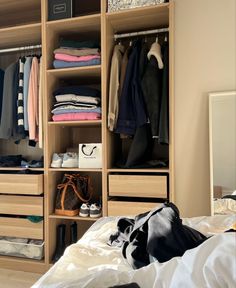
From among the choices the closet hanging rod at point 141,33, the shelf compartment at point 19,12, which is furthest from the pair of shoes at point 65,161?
the shelf compartment at point 19,12

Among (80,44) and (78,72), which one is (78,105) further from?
(80,44)

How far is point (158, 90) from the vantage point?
1953mm

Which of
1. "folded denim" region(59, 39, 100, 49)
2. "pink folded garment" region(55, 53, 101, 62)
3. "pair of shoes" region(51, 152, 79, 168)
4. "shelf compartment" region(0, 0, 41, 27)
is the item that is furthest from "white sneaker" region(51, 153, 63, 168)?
"shelf compartment" region(0, 0, 41, 27)

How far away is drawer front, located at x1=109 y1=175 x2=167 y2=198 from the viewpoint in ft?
6.25

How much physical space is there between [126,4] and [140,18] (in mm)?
152

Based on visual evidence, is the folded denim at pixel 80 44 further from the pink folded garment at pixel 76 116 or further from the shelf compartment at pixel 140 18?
the pink folded garment at pixel 76 116

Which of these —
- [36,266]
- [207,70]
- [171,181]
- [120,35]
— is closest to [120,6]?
[120,35]

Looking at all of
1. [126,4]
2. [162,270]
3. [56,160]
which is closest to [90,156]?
[56,160]

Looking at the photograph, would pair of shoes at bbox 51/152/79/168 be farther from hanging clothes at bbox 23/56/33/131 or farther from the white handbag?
hanging clothes at bbox 23/56/33/131

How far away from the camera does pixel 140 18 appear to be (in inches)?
81.1

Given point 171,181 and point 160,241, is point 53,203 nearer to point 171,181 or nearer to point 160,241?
point 171,181

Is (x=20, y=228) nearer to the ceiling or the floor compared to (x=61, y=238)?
nearer to the ceiling

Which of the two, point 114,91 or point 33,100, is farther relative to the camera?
point 33,100

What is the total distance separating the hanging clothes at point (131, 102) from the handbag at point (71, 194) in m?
0.59
